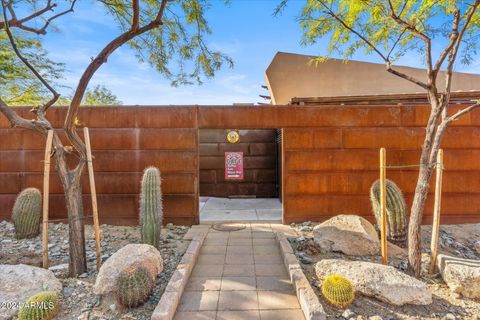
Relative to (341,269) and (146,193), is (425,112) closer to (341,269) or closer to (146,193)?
(341,269)

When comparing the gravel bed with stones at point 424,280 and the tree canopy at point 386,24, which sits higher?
the tree canopy at point 386,24

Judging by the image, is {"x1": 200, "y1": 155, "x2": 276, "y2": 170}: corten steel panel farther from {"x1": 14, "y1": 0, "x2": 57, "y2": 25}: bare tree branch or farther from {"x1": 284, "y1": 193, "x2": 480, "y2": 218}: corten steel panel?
Answer: {"x1": 14, "y1": 0, "x2": 57, "y2": 25}: bare tree branch

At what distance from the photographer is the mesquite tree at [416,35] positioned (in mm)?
3328

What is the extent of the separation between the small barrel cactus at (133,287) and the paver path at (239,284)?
41cm

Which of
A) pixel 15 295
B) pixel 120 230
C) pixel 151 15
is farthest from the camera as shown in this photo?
pixel 120 230

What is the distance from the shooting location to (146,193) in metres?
4.06

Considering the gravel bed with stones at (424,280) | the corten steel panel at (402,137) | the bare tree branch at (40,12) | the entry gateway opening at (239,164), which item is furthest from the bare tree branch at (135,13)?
the entry gateway opening at (239,164)

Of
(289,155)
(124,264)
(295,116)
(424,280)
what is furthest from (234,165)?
(424,280)

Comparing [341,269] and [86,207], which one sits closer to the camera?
[341,269]

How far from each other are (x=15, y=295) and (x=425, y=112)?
22.4ft

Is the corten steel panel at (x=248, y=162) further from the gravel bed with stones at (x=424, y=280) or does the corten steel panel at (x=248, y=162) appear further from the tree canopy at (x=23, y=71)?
the tree canopy at (x=23, y=71)

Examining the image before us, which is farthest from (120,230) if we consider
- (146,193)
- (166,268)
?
(166,268)

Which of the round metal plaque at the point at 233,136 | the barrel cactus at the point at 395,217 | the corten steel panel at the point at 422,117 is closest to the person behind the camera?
the barrel cactus at the point at 395,217

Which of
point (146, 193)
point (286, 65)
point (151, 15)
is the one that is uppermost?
point (286, 65)
